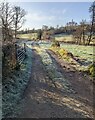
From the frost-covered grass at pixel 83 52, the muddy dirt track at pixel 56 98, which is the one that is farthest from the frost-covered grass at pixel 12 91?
the frost-covered grass at pixel 83 52

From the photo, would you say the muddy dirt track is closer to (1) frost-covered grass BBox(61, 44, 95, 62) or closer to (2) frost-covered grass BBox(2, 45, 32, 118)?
(2) frost-covered grass BBox(2, 45, 32, 118)

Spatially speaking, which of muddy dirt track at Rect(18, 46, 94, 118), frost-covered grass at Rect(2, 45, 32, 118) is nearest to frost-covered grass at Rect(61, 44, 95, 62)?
muddy dirt track at Rect(18, 46, 94, 118)

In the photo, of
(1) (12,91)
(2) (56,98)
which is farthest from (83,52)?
(1) (12,91)

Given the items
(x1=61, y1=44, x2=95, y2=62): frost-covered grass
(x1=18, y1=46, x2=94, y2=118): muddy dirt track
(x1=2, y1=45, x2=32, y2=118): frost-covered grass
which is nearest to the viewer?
(x1=2, y1=45, x2=32, y2=118): frost-covered grass

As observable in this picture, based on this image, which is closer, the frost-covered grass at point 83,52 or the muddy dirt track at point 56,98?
the muddy dirt track at point 56,98

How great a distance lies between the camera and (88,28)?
7469 centimetres

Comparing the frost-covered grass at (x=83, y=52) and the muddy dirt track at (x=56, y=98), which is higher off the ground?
the frost-covered grass at (x=83, y=52)

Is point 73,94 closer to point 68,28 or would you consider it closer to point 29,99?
point 29,99

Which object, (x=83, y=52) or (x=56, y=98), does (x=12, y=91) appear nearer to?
(x=56, y=98)

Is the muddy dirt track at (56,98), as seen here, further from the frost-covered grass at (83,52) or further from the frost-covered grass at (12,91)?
the frost-covered grass at (83,52)

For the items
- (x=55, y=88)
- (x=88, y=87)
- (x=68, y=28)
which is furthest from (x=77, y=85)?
(x=68, y=28)

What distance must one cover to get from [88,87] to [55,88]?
9.20 ft

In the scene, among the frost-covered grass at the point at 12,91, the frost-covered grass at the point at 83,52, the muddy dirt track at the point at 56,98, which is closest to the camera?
the frost-covered grass at the point at 12,91

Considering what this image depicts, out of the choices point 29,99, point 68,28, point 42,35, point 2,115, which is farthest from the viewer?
point 68,28
